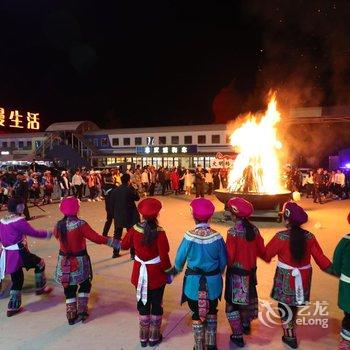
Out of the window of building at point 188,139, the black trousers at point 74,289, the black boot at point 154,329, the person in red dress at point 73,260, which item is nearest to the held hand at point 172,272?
the black boot at point 154,329

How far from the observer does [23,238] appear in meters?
5.52

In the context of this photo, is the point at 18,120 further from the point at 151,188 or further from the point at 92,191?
the point at 92,191

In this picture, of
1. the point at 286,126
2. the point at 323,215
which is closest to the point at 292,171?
the point at 323,215

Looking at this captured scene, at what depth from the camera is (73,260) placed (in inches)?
189

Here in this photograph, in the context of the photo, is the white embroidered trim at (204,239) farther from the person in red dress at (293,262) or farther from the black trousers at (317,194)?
the black trousers at (317,194)

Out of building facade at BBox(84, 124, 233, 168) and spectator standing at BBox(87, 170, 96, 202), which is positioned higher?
building facade at BBox(84, 124, 233, 168)

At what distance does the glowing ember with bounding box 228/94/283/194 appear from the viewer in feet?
40.2

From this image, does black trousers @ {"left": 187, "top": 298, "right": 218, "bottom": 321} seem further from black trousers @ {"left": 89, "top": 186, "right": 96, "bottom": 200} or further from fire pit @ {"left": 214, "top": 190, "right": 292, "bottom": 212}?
black trousers @ {"left": 89, "top": 186, "right": 96, "bottom": 200}

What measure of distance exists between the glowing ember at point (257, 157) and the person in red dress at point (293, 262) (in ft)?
25.8

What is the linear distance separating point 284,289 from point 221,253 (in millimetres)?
846

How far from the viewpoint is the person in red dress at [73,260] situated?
4766mm

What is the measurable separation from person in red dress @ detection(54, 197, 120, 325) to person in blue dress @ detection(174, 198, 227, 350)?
1.22m

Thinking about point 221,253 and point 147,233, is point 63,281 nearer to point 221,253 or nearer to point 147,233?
point 147,233

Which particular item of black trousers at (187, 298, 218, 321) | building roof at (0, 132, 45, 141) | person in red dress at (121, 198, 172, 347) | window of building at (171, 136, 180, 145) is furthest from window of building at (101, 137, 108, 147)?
black trousers at (187, 298, 218, 321)
